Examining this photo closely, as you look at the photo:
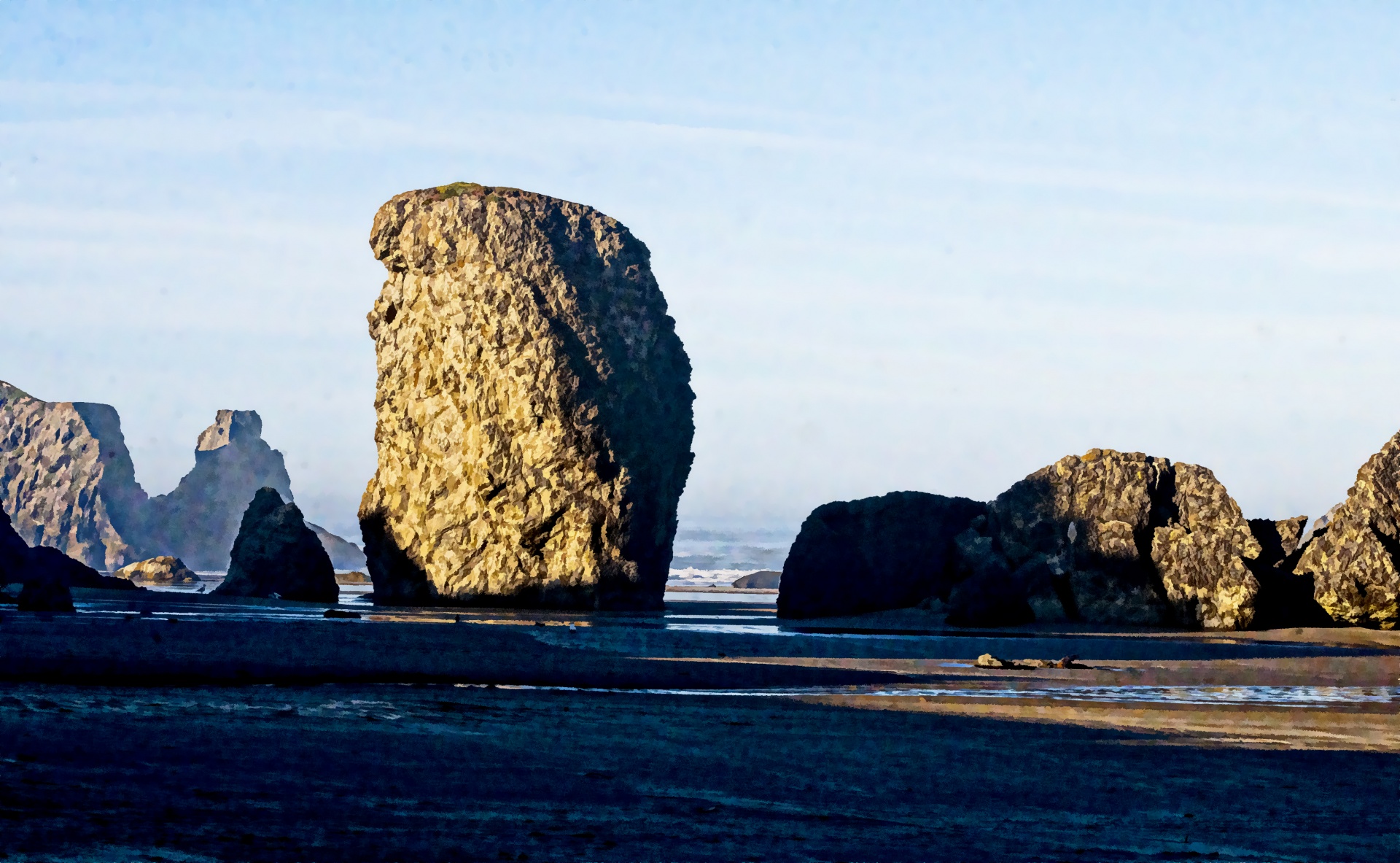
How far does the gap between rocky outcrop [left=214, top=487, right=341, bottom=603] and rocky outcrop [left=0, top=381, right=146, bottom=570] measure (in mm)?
138366

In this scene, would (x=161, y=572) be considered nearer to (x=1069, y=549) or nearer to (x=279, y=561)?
(x=279, y=561)

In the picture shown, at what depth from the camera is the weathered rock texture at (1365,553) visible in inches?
1929

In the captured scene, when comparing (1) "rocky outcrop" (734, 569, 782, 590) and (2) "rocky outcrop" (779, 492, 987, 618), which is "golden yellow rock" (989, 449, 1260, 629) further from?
(1) "rocky outcrop" (734, 569, 782, 590)

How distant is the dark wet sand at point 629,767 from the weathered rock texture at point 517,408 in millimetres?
44048

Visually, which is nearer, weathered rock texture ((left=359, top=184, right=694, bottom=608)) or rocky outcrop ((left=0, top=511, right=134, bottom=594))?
Answer: rocky outcrop ((left=0, top=511, right=134, bottom=594))

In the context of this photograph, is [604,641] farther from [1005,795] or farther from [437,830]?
[437,830]

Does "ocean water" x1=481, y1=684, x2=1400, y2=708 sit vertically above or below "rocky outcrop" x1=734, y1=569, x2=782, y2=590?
below

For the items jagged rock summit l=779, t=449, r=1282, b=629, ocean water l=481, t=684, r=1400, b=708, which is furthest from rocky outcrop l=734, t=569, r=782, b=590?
ocean water l=481, t=684, r=1400, b=708

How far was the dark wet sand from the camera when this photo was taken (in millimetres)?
8117

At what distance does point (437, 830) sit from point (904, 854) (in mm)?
2510

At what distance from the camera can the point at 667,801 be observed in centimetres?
973

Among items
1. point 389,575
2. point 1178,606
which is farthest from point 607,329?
point 1178,606

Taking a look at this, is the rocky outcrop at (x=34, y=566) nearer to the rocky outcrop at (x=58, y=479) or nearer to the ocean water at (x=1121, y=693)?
the ocean water at (x=1121, y=693)

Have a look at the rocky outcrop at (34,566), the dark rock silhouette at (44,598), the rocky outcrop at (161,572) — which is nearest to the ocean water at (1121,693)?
the dark rock silhouette at (44,598)
